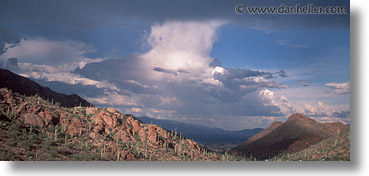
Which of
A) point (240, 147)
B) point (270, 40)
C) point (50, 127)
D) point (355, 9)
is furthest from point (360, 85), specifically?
point (50, 127)

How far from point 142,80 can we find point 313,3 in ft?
19.5

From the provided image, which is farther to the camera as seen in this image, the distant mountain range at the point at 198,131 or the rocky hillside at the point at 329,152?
the distant mountain range at the point at 198,131

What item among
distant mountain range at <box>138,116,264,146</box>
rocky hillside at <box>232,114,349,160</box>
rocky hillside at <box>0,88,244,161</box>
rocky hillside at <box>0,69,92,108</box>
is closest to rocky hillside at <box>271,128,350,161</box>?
rocky hillside at <box>232,114,349,160</box>

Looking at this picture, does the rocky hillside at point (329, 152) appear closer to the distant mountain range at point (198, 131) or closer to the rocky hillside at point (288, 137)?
the rocky hillside at point (288, 137)

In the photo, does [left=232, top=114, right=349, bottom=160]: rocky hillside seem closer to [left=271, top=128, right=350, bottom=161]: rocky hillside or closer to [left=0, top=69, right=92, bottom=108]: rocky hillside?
[left=271, top=128, right=350, bottom=161]: rocky hillside

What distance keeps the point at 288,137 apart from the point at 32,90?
409 inches

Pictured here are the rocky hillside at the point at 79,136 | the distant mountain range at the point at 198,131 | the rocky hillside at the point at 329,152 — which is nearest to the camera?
the rocky hillside at the point at 79,136

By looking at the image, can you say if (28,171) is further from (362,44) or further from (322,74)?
(362,44)

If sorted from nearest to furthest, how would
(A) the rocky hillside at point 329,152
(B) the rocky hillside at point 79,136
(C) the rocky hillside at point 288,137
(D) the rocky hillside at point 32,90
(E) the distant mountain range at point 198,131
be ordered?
(B) the rocky hillside at point 79,136 → (A) the rocky hillside at point 329,152 → (D) the rocky hillside at point 32,90 → (E) the distant mountain range at point 198,131 → (C) the rocky hillside at point 288,137

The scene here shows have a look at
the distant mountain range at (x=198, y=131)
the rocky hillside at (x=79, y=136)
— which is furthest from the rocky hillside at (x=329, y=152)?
the rocky hillside at (x=79, y=136)

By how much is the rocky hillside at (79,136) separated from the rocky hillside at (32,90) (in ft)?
0.59

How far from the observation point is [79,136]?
29.9 ft

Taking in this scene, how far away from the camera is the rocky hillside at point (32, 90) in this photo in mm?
9102

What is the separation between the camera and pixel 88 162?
28.3 feet
